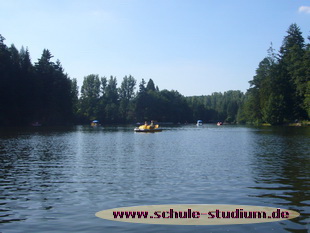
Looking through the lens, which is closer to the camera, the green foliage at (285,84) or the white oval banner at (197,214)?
the white oval banner at (197,214)

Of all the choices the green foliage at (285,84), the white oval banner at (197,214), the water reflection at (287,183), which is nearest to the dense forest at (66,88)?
the green foliage at (285,84)

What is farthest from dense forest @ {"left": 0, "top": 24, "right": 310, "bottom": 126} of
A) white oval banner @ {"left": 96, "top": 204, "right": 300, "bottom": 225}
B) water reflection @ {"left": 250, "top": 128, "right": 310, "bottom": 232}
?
white oval banner @ {"left": 96, "top": 204, "right": 300, "bottom": 225}

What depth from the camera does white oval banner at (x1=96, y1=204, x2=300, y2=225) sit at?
11.5 meters

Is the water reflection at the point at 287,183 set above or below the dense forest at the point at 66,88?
below

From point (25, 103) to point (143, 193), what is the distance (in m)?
110

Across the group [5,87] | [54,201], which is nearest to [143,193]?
[54,201]

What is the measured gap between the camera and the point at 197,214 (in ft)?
39.8

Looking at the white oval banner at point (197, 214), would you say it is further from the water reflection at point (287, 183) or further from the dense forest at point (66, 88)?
the dense forest at point (66, 88)

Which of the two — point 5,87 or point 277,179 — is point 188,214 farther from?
point 5,87

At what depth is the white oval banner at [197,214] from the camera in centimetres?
1152

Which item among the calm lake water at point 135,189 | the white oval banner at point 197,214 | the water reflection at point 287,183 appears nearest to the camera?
the calm lake water at point 135,189

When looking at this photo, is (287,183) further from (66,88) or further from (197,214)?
(66,88)

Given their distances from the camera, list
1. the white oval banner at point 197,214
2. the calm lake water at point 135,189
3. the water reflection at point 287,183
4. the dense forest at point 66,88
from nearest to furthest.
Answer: the calm lake water at point 135,189 < the white oval banner at point 197,214 < the water reflection at point 287,183 < the dense forest at point 66,88

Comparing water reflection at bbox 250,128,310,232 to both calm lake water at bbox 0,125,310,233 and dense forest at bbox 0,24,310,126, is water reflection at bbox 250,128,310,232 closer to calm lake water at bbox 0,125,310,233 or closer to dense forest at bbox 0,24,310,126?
calm lake water at bbox 0,125,310,233
